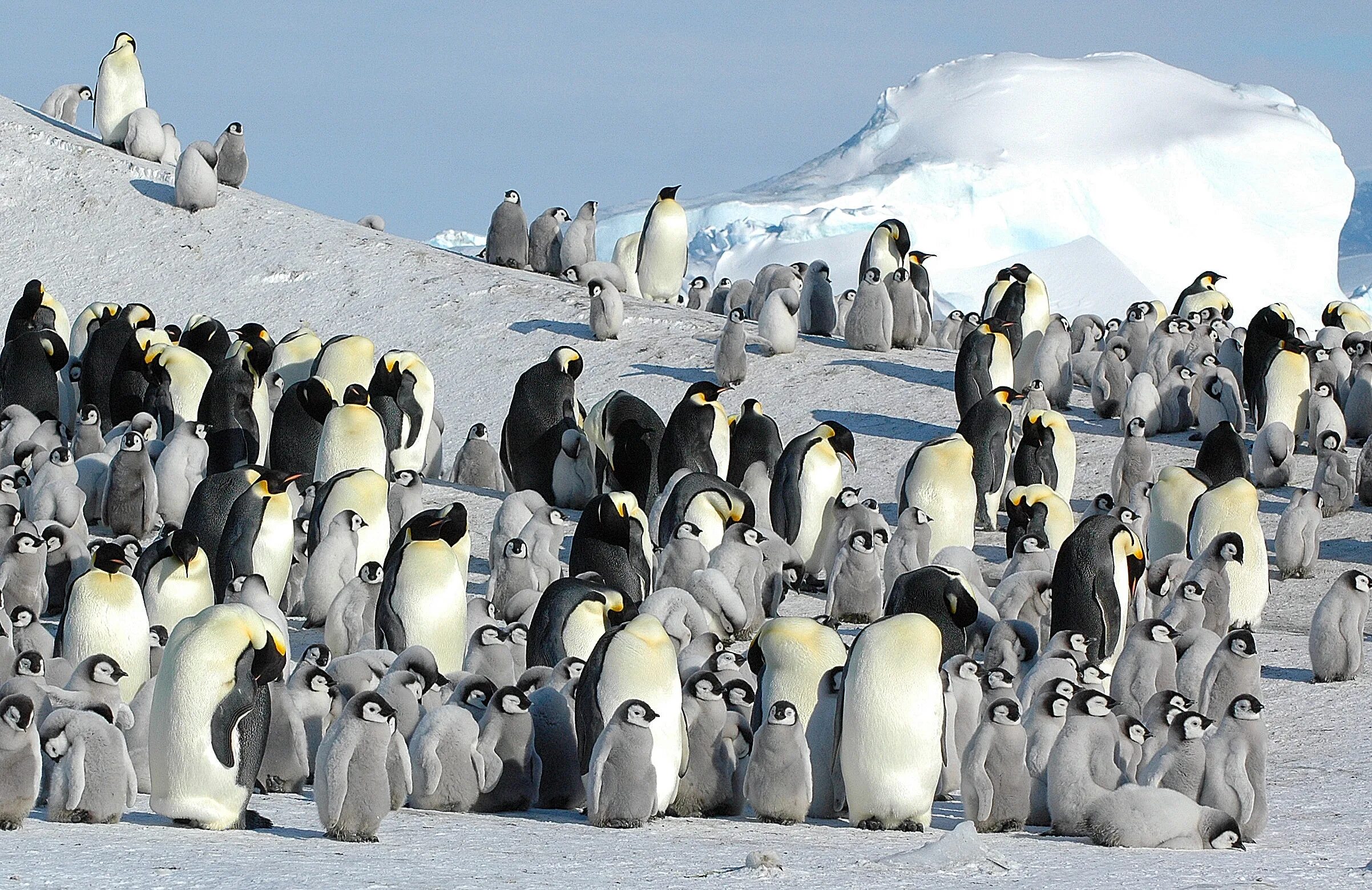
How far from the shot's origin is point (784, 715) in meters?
6.18

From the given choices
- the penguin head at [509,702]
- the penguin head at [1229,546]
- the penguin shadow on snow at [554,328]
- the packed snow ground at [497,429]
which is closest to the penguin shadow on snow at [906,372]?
the packed snow ground at [497,429]

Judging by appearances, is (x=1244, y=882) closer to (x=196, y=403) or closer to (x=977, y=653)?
(x=977, y=653)

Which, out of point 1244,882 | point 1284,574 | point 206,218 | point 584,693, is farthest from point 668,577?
point 206,218

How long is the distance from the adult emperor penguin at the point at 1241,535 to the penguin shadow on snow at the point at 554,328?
26.0 ft

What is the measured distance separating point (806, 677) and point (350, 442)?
5.60m

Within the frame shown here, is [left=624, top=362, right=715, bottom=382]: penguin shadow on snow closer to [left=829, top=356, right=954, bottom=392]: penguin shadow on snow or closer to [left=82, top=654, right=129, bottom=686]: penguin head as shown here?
[left=829, top=356, right=954, bottom=392]: penguin shadow on snow

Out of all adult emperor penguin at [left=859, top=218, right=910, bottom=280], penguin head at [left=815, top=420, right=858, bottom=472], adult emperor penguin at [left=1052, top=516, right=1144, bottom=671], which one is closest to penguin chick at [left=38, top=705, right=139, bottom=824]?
adult emperor penguin at [left=1052, top=516, right=1144, bottom=671]

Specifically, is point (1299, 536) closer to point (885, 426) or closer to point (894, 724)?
point (885, 426)

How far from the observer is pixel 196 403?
42.8 feet

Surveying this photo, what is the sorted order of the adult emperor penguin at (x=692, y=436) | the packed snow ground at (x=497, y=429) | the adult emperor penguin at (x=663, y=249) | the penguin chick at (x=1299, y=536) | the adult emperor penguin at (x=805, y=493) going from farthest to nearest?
1. the adult emperor penguin at (x=663, y=249)
2. the adult emperor penguin at (x=692, y=436)
3. the adult emperor penguin at (x=805, y=493)
4. the penguin chick at (x=1299, y=536)
5. the packed snow ground at (x=497, y=429)

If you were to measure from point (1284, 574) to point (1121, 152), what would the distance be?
156 feet

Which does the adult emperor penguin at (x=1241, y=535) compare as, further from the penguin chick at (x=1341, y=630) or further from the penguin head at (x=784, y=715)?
the penguin head at (x=784, y=715)

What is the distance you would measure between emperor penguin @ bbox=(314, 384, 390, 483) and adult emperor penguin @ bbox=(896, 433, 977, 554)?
3.36m

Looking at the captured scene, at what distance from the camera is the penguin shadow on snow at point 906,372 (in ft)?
50.8
